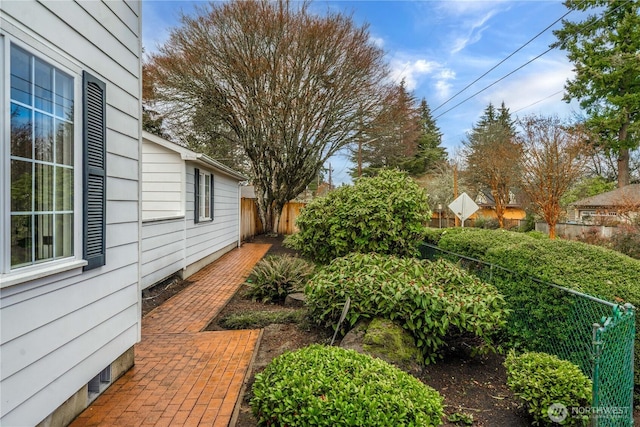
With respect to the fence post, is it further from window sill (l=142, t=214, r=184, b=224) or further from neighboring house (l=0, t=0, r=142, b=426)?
window sill (l=142, t=214, r=184, b=224)

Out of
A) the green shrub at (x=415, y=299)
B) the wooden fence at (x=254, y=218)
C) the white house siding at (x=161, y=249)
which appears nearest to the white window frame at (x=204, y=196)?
the white house siding at (x=161, y=249)

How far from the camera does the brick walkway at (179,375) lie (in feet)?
8.95

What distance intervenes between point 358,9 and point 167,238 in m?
12.3

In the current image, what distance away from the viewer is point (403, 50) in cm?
1566

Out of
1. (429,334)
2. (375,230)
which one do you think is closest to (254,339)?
(429,334)

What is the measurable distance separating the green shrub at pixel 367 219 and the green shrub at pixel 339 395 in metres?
3.30

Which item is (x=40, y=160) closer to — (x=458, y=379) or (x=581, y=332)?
(x=458, y=379)

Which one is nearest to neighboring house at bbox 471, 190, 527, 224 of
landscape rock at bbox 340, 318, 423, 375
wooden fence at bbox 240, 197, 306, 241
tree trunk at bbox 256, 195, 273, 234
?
wooden fence at bbox 240, 197, 306, 241

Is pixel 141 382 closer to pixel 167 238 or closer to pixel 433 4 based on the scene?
pixel 167 238

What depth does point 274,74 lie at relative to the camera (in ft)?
47.1

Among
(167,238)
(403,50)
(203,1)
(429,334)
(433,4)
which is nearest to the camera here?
(429,334)

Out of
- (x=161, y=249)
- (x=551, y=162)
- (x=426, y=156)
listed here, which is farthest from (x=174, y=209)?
(x=426, y=156)

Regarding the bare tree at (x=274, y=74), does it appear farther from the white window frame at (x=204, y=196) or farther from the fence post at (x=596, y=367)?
the fence post at (x=596, y=367)

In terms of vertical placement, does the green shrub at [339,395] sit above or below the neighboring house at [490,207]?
below
